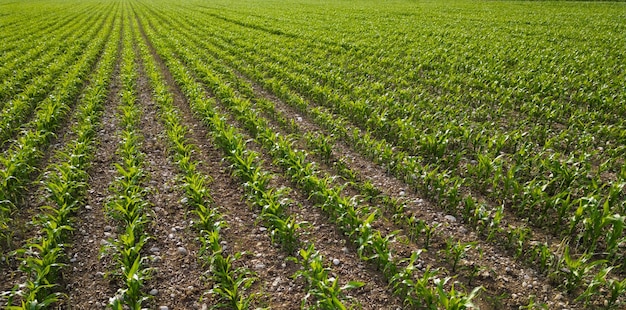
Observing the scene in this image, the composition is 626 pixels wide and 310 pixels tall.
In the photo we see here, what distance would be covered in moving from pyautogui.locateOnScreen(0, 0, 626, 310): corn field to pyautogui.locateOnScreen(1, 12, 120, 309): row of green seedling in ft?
0.14

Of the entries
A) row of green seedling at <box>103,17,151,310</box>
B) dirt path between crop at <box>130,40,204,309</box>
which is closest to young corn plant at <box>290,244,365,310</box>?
dirt path between crop at <box>130,40,204,309</box>

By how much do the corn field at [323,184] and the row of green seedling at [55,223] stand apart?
0.14 ft

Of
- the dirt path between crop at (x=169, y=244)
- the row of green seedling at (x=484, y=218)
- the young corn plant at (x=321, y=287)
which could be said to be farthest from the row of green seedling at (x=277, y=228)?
the row of green seedling at (x=484, y=218)

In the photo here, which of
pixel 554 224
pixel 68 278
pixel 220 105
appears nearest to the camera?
pixel 68 278

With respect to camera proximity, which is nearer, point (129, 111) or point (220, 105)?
point (129, 111)

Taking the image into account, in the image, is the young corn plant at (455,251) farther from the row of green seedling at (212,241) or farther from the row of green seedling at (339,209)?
the row of green seedling at (212,241)

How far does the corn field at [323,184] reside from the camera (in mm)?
4523

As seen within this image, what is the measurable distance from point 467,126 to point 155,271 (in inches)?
272

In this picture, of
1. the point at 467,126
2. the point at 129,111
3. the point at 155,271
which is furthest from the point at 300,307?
the point at 129,111

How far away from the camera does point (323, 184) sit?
5.98 m

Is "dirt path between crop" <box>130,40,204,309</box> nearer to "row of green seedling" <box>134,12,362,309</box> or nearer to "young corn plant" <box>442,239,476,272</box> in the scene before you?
"row of green seedling" <box>134,12,362,309</box>

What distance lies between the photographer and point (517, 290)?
447cm

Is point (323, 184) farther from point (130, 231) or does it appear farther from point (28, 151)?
point (28, 151)

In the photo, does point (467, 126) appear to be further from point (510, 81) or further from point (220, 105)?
point (220, 105)
